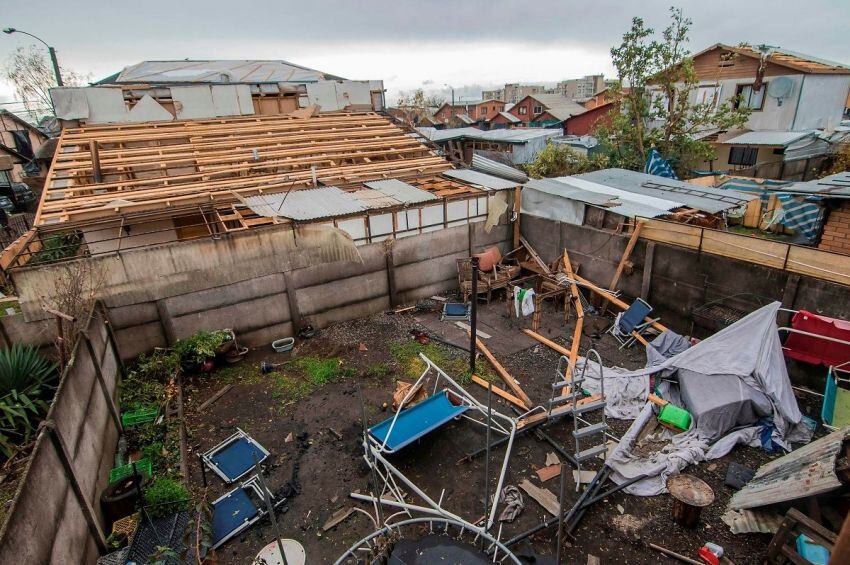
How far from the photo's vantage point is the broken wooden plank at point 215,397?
932 centimetres

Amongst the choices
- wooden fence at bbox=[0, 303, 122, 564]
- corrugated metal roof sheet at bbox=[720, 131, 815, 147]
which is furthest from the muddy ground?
corrugated metal roof sheet at bbox=[720, 131, 815, 147]

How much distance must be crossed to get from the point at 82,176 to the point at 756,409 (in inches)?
754

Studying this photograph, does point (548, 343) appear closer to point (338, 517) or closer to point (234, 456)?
point (338, 517)

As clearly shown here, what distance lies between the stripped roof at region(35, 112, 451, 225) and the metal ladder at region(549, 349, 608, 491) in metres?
10.1

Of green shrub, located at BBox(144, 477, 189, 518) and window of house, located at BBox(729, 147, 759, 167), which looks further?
window of house, located at BBox(729, 147, 759, 167)

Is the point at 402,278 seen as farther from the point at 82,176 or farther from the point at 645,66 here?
the point at 645,66

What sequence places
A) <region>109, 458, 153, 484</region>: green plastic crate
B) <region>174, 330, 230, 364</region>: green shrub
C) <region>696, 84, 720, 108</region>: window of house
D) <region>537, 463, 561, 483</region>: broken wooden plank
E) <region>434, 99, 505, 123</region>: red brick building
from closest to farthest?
<region>109, 458, 153, 484</region>: green plastic crate, <region>537, 463, 561, 483</region>: broken wooden plank, <region>174, 330, 230, 364</region>: green shrub, <region>696, 84, 720, 108</region>: window of house, <region>434, 99, 505, 123</region>: red brick building

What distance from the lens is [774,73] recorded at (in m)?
25.5

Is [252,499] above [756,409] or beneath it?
beneath

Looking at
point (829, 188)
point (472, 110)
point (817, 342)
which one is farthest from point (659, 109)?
point (472, 110)

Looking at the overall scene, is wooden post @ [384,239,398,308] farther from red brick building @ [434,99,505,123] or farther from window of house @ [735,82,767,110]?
red brick building @ [434,99,505,123]

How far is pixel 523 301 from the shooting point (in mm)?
12742

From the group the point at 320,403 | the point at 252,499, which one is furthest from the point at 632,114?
the point at 252,499

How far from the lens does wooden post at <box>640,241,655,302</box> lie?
38.7 ft
